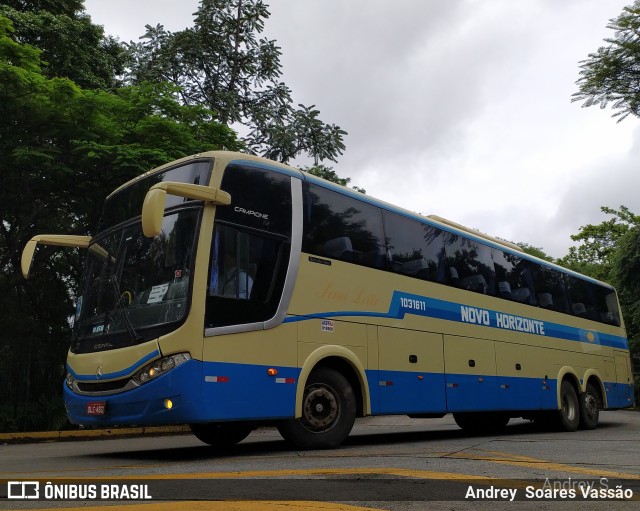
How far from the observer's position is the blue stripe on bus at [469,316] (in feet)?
32.9

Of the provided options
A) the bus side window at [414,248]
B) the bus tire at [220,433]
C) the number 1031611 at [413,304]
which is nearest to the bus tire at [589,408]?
the bus side window at [414,248]

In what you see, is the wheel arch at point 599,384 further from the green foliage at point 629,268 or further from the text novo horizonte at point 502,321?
the green foliage at point 629,268

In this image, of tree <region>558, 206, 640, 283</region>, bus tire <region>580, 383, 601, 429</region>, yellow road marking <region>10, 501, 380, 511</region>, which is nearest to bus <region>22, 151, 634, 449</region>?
yellow road marking <region>10, 501, 380, 511</region>

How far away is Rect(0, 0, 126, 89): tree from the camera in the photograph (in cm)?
1831

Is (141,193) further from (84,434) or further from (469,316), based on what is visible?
(84,434)

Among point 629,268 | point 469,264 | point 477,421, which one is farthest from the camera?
point 629,268

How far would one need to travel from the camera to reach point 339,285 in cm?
936

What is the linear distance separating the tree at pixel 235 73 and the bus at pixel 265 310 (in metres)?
12.6

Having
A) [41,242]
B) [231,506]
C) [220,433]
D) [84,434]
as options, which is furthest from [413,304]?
[84,434]

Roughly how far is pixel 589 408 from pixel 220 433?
9484 millimetres

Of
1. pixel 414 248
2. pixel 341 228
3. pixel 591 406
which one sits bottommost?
pixel 591 406

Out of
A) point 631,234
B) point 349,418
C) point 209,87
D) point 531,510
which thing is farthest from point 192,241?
point 631,234

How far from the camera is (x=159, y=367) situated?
7.48 metres

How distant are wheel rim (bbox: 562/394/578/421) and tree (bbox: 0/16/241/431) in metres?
10.4
